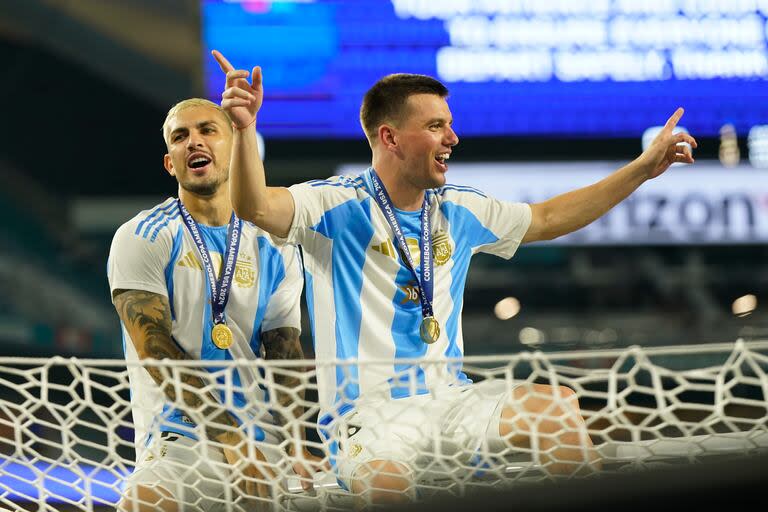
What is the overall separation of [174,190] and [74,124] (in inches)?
35.6

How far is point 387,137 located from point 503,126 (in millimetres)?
3716

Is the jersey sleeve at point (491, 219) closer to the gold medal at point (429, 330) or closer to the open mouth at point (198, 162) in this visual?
the gold medal at point (429, 330)

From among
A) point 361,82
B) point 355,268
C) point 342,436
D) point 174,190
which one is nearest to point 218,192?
point 355,268

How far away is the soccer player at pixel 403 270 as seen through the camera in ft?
6.15

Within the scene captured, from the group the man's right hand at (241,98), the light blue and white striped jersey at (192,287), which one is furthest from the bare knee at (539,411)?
the man's right hand at (241,98)

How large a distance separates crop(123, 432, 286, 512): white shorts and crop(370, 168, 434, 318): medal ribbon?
399 millimetres

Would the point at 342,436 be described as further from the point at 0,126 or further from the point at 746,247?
the point at 0,126

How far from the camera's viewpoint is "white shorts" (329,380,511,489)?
190cm

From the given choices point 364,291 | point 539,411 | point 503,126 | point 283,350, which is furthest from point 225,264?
point 503,126

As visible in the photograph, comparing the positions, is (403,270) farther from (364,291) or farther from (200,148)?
(200,148)

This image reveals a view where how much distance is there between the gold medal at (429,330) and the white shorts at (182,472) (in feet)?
1.13

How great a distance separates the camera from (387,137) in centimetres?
221

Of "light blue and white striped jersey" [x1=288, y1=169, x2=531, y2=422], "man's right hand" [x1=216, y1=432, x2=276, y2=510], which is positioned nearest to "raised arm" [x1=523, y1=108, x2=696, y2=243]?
"light blue and white striped jersey" [x1=288, y1=169, x2=531, y2=422]

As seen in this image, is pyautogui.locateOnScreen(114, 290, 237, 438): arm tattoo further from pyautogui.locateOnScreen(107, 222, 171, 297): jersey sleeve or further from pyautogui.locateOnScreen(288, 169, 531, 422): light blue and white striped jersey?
pyautogui.locateOnScreen(288, 169, 531, 422): light blue and white striped jersey
